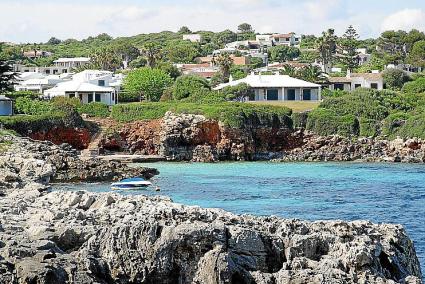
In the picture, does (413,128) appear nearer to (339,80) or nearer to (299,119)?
(299,119)

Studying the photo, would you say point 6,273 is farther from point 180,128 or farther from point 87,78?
point 87,78

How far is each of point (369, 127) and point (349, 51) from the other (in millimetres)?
59448

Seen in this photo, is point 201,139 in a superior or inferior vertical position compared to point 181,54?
inferior

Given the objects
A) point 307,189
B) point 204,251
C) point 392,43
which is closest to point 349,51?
point 392,43

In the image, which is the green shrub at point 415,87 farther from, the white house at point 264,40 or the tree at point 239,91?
the white house at point 264,40

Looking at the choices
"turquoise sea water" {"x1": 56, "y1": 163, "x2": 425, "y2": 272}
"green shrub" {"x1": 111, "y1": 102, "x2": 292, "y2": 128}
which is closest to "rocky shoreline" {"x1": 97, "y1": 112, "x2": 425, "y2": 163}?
"green shrub" {"x1": 111, "y1": 102, "x2": 292, "y2": 128}

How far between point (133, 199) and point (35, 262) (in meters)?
8.69

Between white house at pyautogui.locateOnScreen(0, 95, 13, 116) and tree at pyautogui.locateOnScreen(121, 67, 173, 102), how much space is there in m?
17.9

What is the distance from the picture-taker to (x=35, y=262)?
1759 cm

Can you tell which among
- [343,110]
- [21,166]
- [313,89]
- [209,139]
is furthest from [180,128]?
[21,166]

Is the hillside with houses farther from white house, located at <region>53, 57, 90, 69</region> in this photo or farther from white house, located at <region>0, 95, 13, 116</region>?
white house, located at <region>53, 57, 90, 69</region>


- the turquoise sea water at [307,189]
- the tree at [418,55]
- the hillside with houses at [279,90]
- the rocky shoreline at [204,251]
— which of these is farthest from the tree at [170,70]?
the rocky shoreline at [204,251]

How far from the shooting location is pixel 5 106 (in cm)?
7369

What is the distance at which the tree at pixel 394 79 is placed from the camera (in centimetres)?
9943
